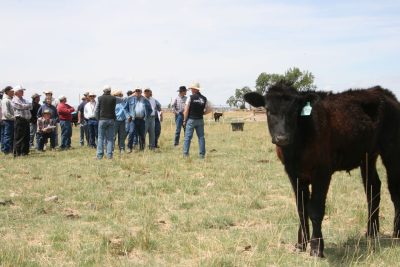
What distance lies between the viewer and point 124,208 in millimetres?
7539

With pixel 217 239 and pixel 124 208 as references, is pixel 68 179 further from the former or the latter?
pixel 217 239

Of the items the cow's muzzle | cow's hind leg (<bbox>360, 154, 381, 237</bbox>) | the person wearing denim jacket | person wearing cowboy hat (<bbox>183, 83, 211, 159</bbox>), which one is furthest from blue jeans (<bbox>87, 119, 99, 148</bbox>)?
the cow's muzzle

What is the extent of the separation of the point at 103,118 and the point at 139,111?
1856 millimetres

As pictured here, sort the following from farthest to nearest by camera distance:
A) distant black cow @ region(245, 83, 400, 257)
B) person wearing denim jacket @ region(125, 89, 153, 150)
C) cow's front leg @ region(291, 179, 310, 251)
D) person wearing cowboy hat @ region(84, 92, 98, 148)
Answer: person wearing cowboy hat @ region(84, 92, 98, 148) → person wearing denim jacket @ region(125, 89, 153, 150) → cow's front leg @ region(291, 179, 310, 251) → distant black cow @ region(245, 83, 400, 257)

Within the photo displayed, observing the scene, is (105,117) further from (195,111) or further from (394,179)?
(394,179)

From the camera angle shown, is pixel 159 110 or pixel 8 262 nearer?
pixel 8 262

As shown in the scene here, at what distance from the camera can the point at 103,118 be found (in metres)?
13.9

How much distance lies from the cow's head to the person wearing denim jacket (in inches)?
420

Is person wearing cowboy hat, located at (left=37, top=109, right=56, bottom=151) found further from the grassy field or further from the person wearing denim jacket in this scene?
the grassy field

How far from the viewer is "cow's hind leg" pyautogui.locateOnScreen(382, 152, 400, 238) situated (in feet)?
19.6

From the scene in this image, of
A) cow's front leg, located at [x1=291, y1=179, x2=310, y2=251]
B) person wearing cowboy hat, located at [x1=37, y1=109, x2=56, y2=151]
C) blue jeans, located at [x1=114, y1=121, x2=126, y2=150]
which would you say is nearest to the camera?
cow's front leg, located at [x1=291, y1=179, x2=310, y2=251]

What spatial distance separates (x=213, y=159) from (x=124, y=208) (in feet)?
20.1

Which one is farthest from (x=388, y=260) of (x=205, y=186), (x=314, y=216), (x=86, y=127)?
(x=86, y=127)

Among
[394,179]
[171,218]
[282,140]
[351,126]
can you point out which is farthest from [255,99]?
[171,218]
